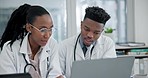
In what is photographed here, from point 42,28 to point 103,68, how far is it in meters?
0.47

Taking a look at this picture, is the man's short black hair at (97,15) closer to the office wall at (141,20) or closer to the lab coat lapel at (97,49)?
the lab coat lapel at (97,49)

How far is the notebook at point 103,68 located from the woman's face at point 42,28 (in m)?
0.40

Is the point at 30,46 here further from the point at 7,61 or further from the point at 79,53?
the point at 79,53

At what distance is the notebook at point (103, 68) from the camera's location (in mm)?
1146

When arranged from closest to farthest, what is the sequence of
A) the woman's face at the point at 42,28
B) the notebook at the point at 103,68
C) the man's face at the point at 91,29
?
1. the notebook at the point at 103,68
2. the woman's face at the point at 42,28
3. the man's face at the point at 91,29

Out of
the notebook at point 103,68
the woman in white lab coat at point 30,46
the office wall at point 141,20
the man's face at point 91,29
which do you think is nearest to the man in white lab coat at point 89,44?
the man's face at point 91,29

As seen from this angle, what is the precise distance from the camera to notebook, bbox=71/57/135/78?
115 cm

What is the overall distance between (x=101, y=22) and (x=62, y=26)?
1631 mm

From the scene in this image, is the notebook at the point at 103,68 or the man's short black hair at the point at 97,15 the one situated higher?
the man's short black hair at the point at 97,15

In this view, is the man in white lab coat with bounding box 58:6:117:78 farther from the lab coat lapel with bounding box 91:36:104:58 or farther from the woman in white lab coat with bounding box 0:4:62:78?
the woman in white lab coat with bounding box 0:4:62:78

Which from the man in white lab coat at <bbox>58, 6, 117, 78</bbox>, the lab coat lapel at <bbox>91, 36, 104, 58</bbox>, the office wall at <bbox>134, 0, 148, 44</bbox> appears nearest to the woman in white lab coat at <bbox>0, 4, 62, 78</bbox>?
the man in white lab coat at <bbox>58, 6, 117, 78</bbox>

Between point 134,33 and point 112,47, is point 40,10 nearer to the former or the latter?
point 112,47

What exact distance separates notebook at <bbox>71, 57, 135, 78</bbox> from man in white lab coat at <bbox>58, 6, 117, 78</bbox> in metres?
0.52

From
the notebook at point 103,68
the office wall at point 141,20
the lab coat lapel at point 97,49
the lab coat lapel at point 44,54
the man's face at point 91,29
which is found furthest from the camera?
the office wall at point 141,20
